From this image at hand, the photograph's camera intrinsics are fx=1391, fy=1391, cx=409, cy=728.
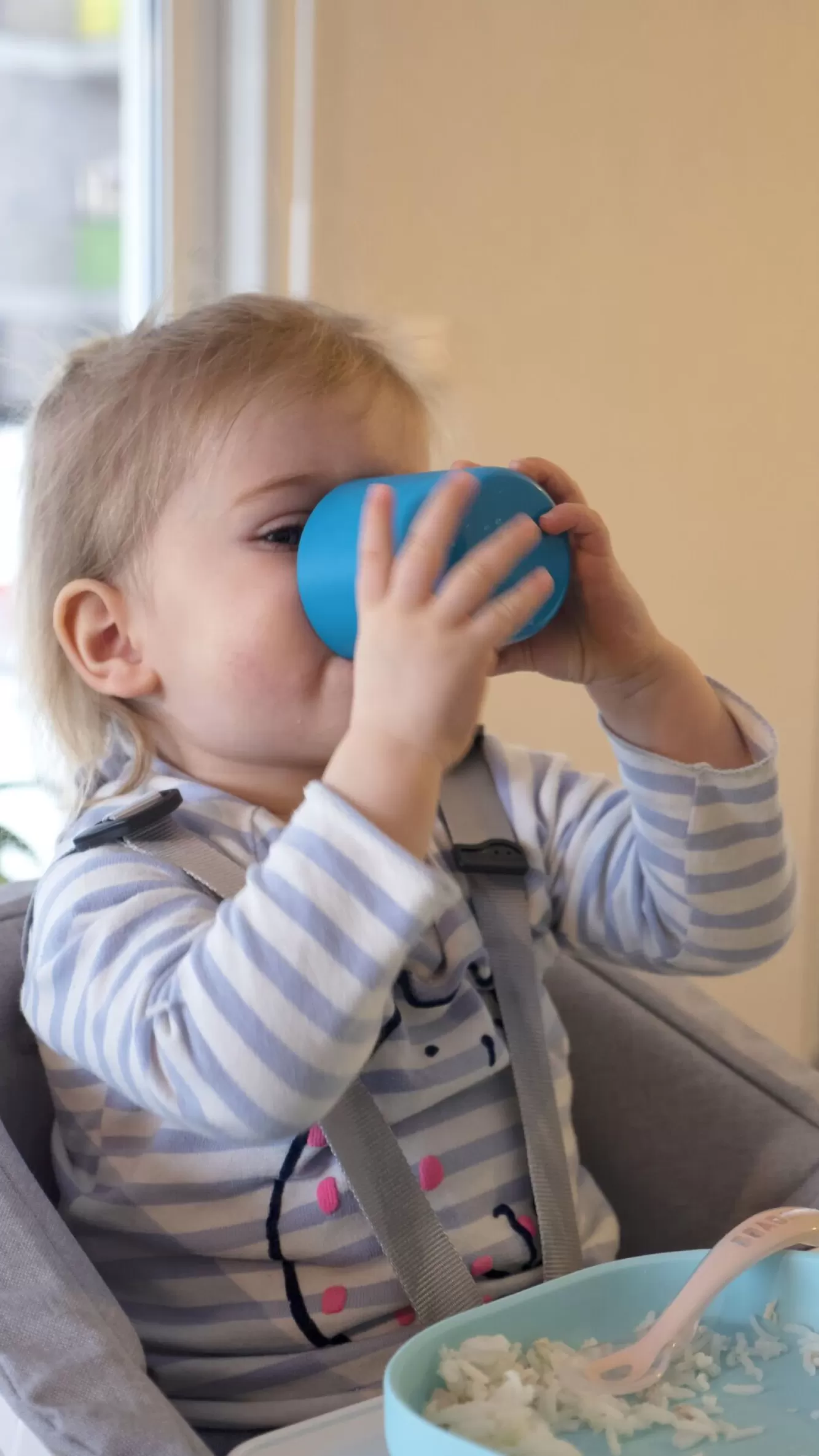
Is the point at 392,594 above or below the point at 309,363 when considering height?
below

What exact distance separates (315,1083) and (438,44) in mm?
1149

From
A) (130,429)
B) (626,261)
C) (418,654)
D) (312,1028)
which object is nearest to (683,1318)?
(312,1028)

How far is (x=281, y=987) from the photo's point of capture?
0.60 m

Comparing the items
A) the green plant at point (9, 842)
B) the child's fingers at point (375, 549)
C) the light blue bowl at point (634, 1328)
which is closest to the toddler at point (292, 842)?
the child's fingers at point (375, 549)

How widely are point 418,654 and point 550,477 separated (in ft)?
0.81

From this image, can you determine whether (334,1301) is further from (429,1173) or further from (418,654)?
(418,654)

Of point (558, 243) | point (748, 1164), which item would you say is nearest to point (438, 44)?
point (558, 243)

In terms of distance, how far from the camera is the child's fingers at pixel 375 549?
653 millimetres

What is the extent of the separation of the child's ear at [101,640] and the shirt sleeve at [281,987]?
23 cm

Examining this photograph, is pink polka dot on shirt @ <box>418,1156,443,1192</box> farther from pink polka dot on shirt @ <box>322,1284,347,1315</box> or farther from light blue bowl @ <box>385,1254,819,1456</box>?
light blue bowl @ <box>385,1254,819,1456</box>

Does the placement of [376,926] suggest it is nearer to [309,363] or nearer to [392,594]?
[392,594]

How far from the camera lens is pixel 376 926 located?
1.94 ft

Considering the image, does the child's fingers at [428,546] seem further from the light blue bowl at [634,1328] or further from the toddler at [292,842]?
the light blue bowl at [634,1328]

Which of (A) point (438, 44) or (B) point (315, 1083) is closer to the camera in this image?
(B) point (315, 1083)
